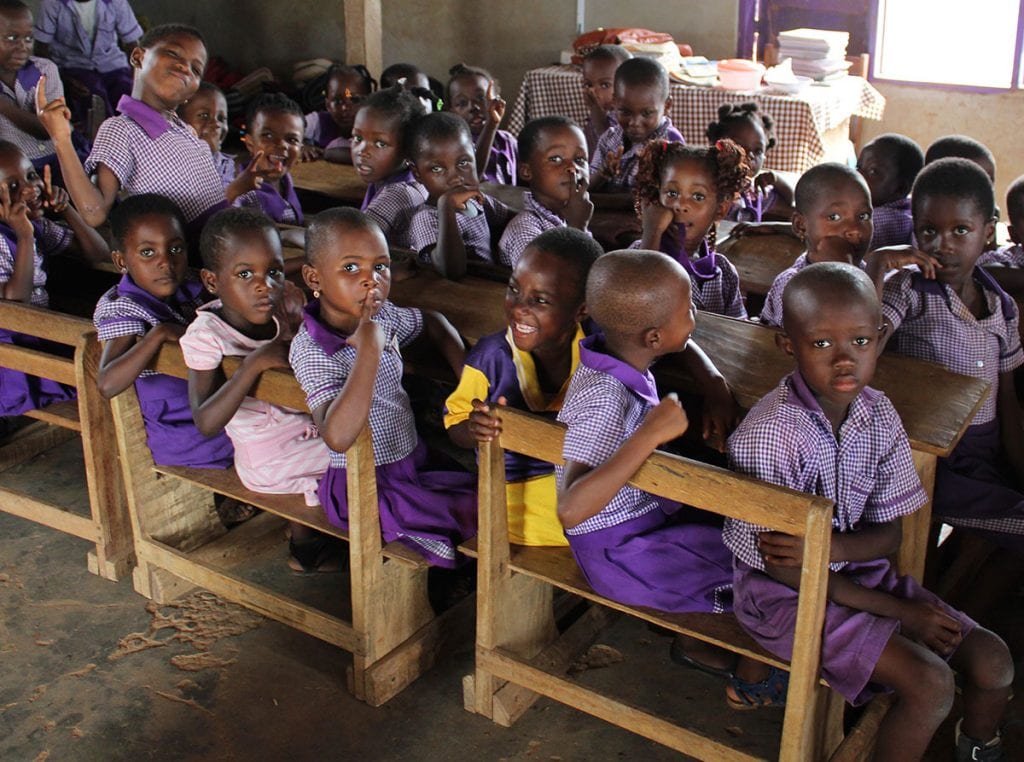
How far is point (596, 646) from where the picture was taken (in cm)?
286

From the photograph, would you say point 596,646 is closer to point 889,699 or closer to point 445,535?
point 445,535

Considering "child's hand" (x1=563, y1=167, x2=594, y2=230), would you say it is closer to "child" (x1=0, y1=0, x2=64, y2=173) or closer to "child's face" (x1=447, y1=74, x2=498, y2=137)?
"child's face" (x1=447, y1=74, x2=498, y2=137)

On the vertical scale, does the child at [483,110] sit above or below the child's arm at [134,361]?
above

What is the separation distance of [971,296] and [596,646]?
4.31ft

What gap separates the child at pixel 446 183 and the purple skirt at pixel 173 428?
35.3 inches

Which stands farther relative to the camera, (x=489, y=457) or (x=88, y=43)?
(x=88, y=43)

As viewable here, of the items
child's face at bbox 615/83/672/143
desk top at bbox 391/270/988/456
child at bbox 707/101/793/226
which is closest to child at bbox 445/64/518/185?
child's face at bbox 615/83/672/143

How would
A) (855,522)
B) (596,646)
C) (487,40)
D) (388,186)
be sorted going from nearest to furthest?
(855,522) → (596,646) → (388,186) → (487,40)

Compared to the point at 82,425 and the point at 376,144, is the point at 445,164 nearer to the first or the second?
the point at 376,144


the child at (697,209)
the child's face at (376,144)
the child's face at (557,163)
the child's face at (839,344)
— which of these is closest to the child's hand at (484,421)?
the child's face at (839,344)

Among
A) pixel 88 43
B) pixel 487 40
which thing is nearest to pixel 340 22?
pixel 487 40

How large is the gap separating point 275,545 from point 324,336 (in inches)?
37.2

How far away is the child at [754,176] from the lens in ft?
13.2

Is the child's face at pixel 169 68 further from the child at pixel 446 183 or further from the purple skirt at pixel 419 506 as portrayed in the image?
the purple skirt at pixel 419 506
